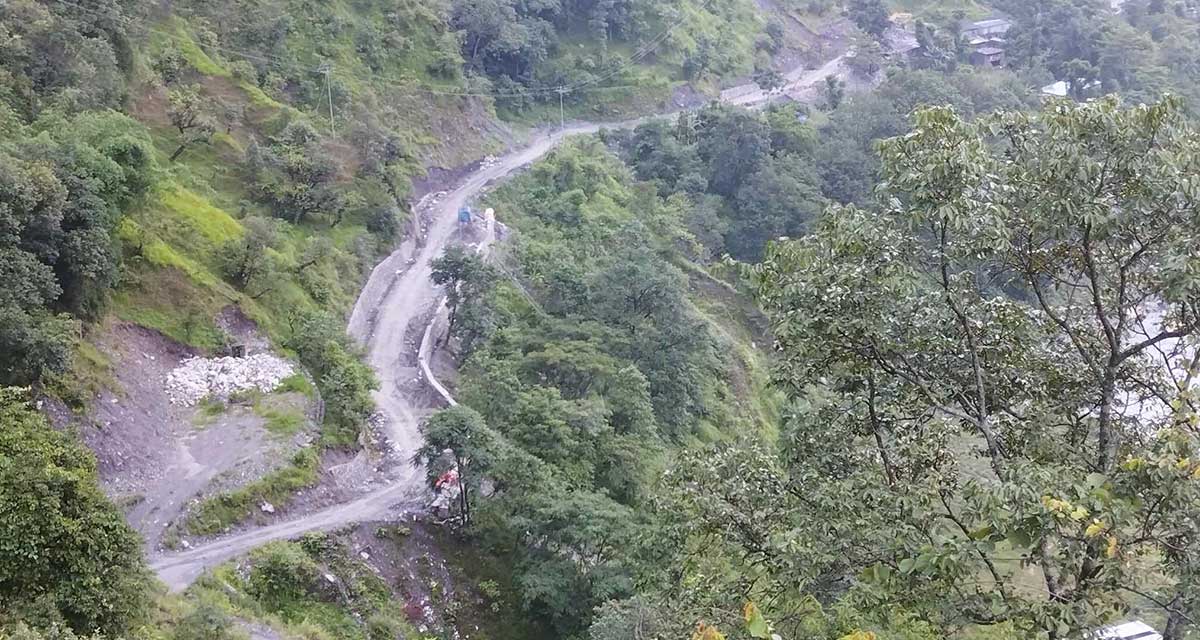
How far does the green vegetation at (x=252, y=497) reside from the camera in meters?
19.7

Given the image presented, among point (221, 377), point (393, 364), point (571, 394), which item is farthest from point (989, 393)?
point (393, 364)

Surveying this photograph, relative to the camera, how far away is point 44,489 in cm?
1248

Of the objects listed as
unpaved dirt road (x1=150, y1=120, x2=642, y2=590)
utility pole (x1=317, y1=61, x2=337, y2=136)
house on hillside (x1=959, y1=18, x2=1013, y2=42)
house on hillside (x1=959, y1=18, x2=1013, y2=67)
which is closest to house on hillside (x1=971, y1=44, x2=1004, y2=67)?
house on hillside (x1=959, y1=18, x2=1013, y2=67)

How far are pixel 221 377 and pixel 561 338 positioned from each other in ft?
36.4

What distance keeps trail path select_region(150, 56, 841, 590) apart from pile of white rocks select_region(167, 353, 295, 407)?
3784mm

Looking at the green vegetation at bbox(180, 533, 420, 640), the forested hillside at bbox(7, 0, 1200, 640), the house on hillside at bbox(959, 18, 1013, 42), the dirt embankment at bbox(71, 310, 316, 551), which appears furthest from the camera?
the house on hillside at bbox(959, 18, 1013, 42)

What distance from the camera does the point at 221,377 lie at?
24031mm

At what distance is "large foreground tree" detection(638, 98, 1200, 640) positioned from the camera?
620cm

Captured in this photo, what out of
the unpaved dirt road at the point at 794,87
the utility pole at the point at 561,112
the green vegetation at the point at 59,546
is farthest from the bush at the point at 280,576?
the unpaved dirt road at the point at 794,87

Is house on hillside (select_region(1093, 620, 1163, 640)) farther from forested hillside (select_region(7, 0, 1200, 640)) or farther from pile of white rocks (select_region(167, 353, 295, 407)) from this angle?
pile of white rocks (select_region(167, 353, 295, 407))

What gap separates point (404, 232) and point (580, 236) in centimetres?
952

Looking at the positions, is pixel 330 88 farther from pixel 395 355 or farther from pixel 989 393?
pixel 989 393

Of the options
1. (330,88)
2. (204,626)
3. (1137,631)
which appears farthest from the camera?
(330,88)

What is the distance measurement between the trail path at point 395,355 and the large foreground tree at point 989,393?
565 inches
